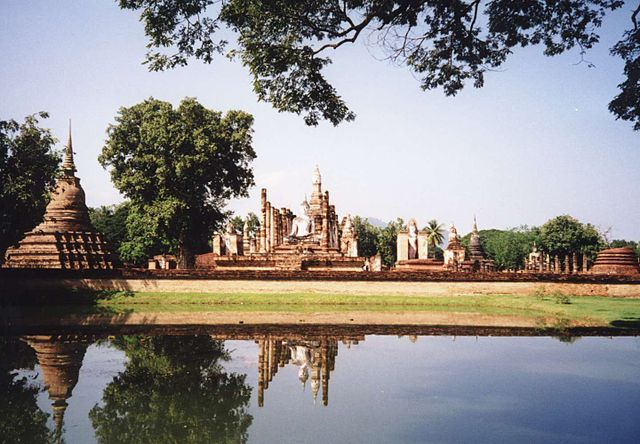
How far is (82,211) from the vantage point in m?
27.8

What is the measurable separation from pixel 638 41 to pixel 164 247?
162 ft

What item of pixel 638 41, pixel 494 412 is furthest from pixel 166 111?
pixel 494 412

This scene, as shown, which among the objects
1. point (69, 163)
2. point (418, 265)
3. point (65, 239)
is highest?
point (69, 163)

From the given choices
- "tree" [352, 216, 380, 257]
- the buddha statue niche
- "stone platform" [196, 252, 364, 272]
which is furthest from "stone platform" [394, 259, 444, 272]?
"tree" [352, 216, 380, 257]

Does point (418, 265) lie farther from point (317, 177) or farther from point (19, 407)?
point (19, 407)

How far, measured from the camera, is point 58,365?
1046 centimetres

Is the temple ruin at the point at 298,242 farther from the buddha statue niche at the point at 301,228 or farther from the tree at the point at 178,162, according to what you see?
the tree at the point at 178,162

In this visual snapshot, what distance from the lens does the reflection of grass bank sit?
1933 centimetres

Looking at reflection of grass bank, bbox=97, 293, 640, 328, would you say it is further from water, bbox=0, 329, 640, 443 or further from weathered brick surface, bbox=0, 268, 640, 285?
water, bbox=0, 329, 640, 443

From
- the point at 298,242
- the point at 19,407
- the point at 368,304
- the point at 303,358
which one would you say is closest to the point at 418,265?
the point at 298,242

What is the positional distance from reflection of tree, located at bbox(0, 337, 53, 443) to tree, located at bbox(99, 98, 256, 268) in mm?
22494

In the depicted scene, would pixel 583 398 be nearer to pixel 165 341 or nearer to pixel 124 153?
pixel 165 341

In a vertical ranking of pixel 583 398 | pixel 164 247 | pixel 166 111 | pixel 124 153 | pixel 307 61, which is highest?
pixel 166 111

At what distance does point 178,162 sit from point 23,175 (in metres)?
9.20
